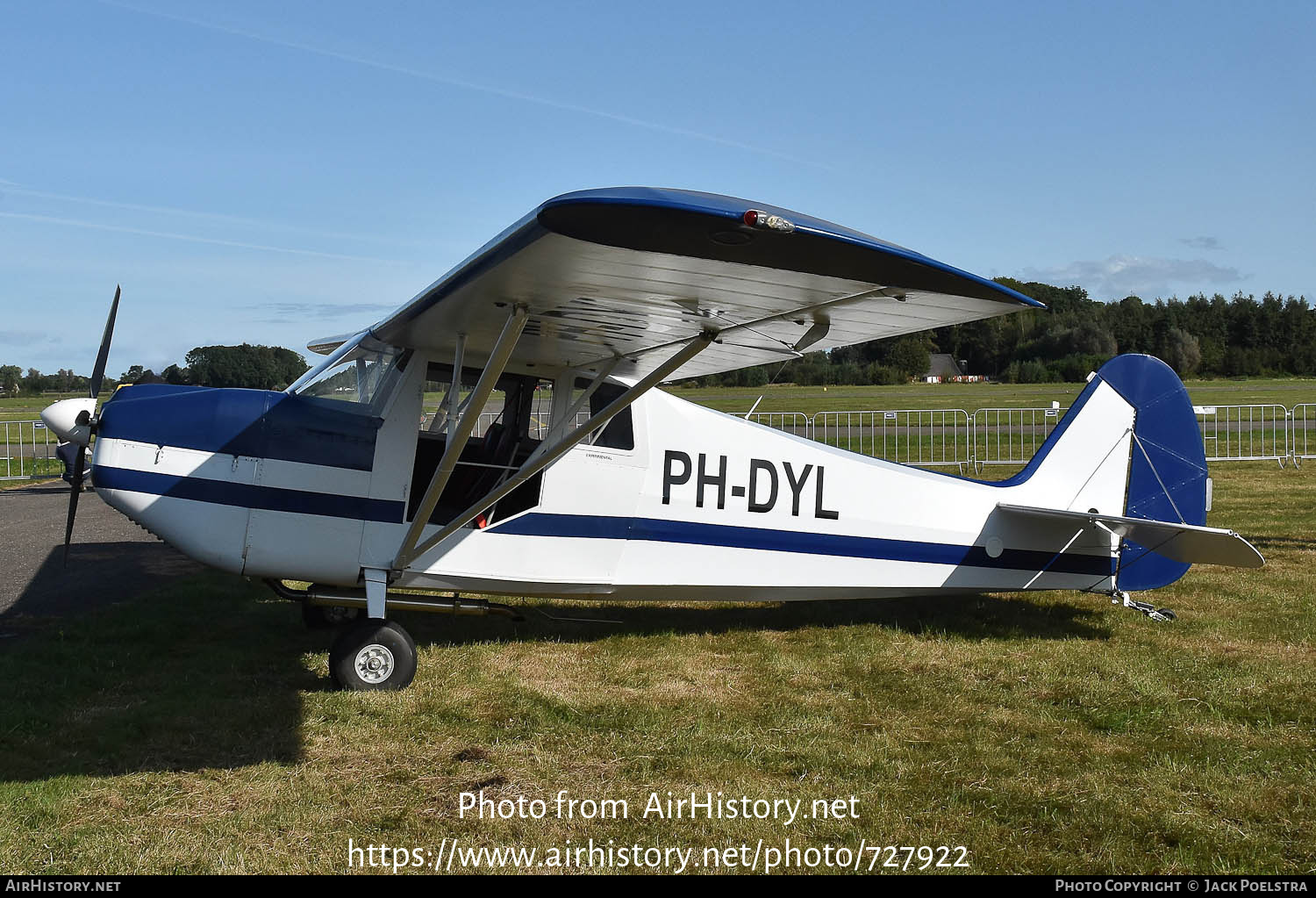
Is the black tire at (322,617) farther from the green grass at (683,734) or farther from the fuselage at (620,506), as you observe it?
the fuselage at (620,506)

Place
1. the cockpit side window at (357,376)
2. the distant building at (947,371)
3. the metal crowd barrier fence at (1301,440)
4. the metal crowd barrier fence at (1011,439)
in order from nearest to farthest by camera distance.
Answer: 1. the cockpit side window at (357,376)
2. the metal crowd barrier fence at (1011,439)
3. the metal crowd barrier fence at (1301,440)
4. the distant building at (947,371)

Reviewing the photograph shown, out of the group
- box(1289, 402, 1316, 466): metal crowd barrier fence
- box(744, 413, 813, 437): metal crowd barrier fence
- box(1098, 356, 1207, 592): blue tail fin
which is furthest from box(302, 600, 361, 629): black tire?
box(1289, 402, 1316, 466): metal crowd barrier fence

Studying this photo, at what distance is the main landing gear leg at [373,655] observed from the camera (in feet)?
16.9

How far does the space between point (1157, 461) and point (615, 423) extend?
420cm

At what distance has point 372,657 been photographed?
5203 millimetres

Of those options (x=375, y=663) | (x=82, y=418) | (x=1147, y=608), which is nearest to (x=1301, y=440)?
(x=1147, y=608)

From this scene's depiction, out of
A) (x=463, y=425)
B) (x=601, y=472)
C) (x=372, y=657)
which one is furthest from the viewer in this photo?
(x=601, y=472)

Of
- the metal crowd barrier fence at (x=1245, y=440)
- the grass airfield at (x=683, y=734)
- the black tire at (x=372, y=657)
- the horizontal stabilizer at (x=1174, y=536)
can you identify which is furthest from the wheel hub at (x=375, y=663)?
the metal crowd barrier fence at (x=1245, y=440)

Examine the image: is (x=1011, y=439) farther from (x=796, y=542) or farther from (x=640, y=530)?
(x=640, y=530)

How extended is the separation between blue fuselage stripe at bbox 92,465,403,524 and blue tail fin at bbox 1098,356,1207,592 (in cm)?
536

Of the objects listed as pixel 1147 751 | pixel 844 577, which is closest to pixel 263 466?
pixel 844 577

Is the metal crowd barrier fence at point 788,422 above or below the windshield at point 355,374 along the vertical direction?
below

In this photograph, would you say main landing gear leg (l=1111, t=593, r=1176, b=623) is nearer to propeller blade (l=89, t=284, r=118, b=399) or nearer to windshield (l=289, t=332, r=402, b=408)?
windshield (l=289, t=332, r=402, b=408)

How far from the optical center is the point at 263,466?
17.2 ft
